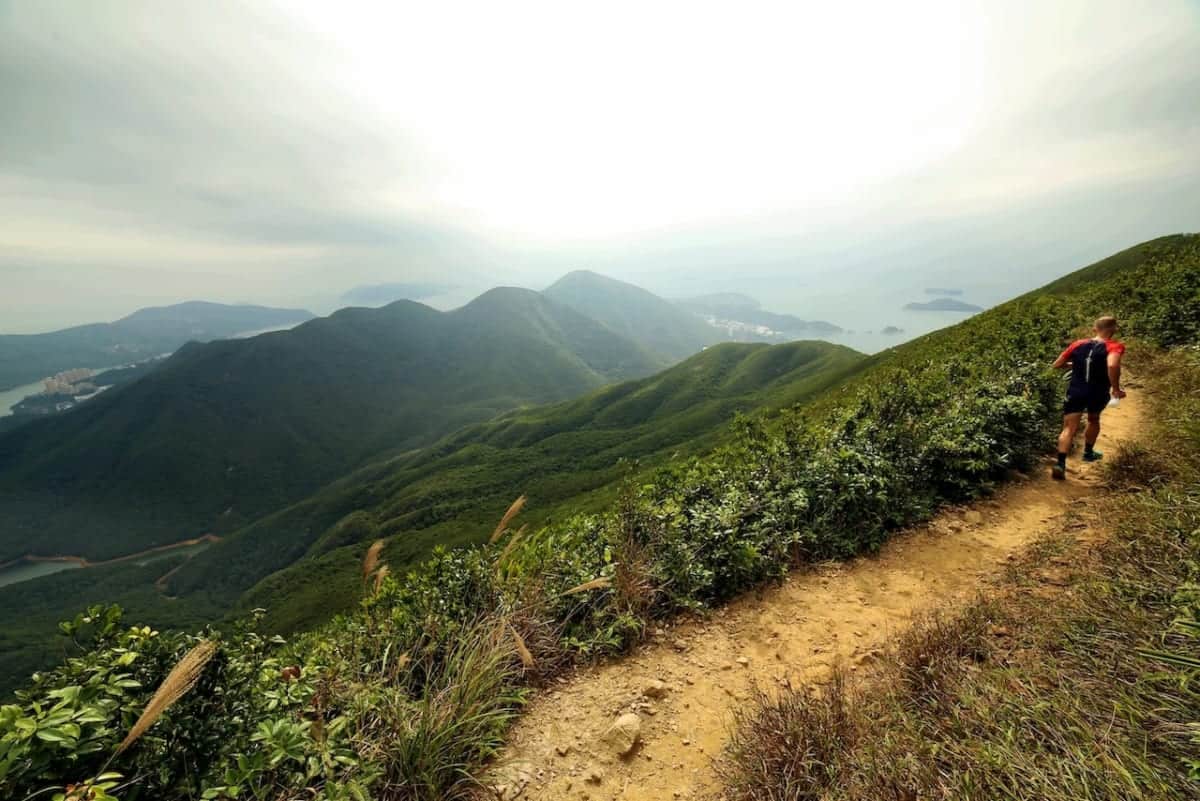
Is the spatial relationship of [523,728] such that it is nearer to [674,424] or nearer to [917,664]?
[917,664]

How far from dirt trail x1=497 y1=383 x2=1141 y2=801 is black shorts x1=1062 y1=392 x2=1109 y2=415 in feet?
6.12

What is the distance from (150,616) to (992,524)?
144074 mm

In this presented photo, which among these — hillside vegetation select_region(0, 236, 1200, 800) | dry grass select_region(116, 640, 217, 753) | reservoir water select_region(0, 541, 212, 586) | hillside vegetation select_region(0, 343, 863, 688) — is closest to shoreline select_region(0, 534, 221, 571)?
reservoir water select_region(0, 541, 212, 586)

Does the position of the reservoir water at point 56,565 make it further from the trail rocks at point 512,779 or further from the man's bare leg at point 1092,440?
the man's bare leg at point 1092,440

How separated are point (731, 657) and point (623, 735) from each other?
4.38 feet

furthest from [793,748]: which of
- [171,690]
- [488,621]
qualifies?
[171,690]

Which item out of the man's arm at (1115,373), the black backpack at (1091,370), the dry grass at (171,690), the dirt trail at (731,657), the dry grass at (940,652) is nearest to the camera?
the dry grass at (171,690)

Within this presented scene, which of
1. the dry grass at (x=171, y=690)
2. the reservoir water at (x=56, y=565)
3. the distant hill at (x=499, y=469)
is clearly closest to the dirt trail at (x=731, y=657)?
the dry grass at (x=171, y=690)

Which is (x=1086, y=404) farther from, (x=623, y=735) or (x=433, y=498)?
(x=433, y=498)

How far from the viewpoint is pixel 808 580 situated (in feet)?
17.8

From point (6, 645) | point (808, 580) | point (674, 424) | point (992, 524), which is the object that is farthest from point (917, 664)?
point (6, 645)

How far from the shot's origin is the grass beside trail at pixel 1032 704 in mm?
2256

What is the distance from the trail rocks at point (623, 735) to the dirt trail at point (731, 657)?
0.05 meters

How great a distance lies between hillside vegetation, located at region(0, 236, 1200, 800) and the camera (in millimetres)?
2500
